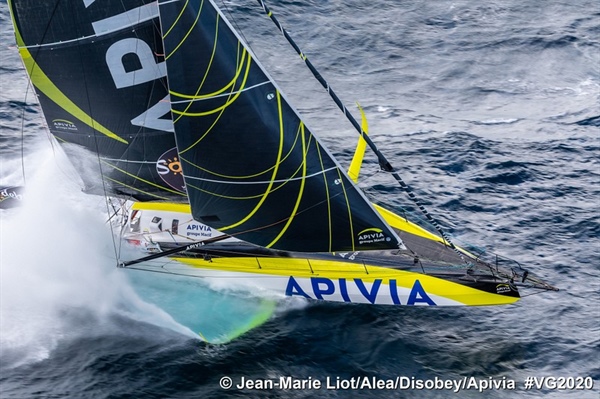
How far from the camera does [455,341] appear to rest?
32.0 metres

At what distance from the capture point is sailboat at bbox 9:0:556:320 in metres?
28.7

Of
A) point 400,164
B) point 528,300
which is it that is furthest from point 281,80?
point 528,300

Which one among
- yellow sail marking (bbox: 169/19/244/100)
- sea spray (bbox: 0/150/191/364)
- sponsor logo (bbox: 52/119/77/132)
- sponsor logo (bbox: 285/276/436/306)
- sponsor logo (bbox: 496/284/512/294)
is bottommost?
sponsor logo (bbox: 496/284/512/294)

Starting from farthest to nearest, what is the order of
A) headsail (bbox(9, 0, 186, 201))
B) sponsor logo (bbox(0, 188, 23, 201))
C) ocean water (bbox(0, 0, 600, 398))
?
sponsor logo (bbox(0, 188, 23, 201))
headsail (bbox(9, 0, 186, 201))
ocean water (bbox(0, 0, 600, 398))

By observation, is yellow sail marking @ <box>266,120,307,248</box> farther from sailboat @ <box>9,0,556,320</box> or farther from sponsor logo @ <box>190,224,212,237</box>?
sponsor logo @ <box>190,224,212,237</box>

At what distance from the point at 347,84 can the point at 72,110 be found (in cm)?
2026

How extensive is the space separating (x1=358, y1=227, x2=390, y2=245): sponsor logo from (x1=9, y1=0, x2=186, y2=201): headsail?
747 centimetres

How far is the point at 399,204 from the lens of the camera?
40375 mm

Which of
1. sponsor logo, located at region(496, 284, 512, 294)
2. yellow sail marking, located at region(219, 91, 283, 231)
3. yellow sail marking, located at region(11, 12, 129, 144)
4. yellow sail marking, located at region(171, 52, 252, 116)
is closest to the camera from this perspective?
yellow sail marking, located at region(171, 52, 252, 116)

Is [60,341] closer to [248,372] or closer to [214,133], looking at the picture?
[248,372]

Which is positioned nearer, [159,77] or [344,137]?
[159,77]

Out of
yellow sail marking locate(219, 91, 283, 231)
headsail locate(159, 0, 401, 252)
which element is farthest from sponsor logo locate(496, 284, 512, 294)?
yellow sail marking locate(219, 91, 283, 231)

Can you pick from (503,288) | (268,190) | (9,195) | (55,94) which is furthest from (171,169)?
(503,288)

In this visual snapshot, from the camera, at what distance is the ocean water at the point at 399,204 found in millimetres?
30438
